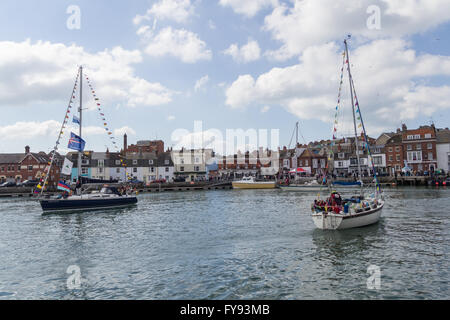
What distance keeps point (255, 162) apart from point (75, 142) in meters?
75.1

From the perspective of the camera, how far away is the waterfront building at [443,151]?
7436 cm

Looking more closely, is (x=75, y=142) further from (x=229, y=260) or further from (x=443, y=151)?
(x=443, y=151)

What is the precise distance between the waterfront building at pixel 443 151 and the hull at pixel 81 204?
74.3 metres

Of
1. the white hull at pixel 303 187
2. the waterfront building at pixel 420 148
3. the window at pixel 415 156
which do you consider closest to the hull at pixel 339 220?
the white hull at pixel 303 187

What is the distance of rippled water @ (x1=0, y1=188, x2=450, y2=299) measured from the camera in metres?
11.0

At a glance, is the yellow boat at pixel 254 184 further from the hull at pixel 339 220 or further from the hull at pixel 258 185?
the hull at pixel 339 220

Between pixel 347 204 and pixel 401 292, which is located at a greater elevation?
pixel 347 204

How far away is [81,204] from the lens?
35.5m

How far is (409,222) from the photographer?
911 inches

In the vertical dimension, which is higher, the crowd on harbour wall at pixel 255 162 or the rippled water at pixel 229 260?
the crowd on harbour wall at pixel 255 162
